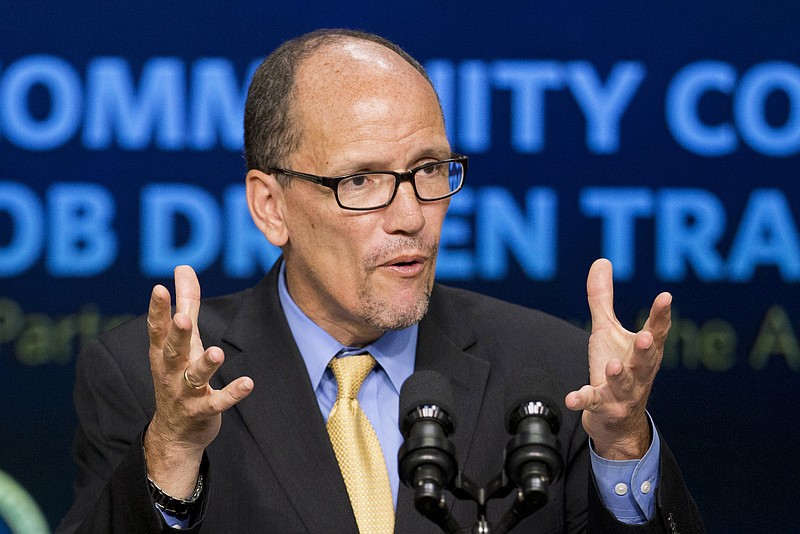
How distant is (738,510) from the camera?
3.71m

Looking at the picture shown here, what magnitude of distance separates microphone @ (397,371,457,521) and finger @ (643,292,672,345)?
0.39 m

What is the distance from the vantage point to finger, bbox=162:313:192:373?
176 centimetres

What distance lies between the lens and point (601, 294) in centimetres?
199

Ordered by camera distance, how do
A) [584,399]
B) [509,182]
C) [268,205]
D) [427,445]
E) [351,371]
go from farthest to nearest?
[509,182] < [268,205] < [351,371] < [584,399] < [427,445]

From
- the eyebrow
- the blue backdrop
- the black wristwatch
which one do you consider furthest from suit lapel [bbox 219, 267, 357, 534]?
the blue backdrop

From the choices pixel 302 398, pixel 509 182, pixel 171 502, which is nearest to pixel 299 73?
pixel 302 398

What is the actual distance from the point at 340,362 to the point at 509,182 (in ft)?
5.00

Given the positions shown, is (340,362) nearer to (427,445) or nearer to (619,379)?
(619,379)

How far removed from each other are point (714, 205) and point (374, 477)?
1.94 meters

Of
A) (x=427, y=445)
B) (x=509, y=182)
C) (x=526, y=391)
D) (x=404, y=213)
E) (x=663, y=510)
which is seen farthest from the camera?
(x=509, y=182)

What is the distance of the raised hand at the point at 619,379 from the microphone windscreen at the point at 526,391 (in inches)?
5.1

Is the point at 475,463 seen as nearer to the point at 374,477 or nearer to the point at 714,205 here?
the point at 374,477

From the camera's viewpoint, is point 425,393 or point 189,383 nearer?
point 425,393

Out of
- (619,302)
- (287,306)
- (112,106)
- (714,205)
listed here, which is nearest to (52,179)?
(112,106)
